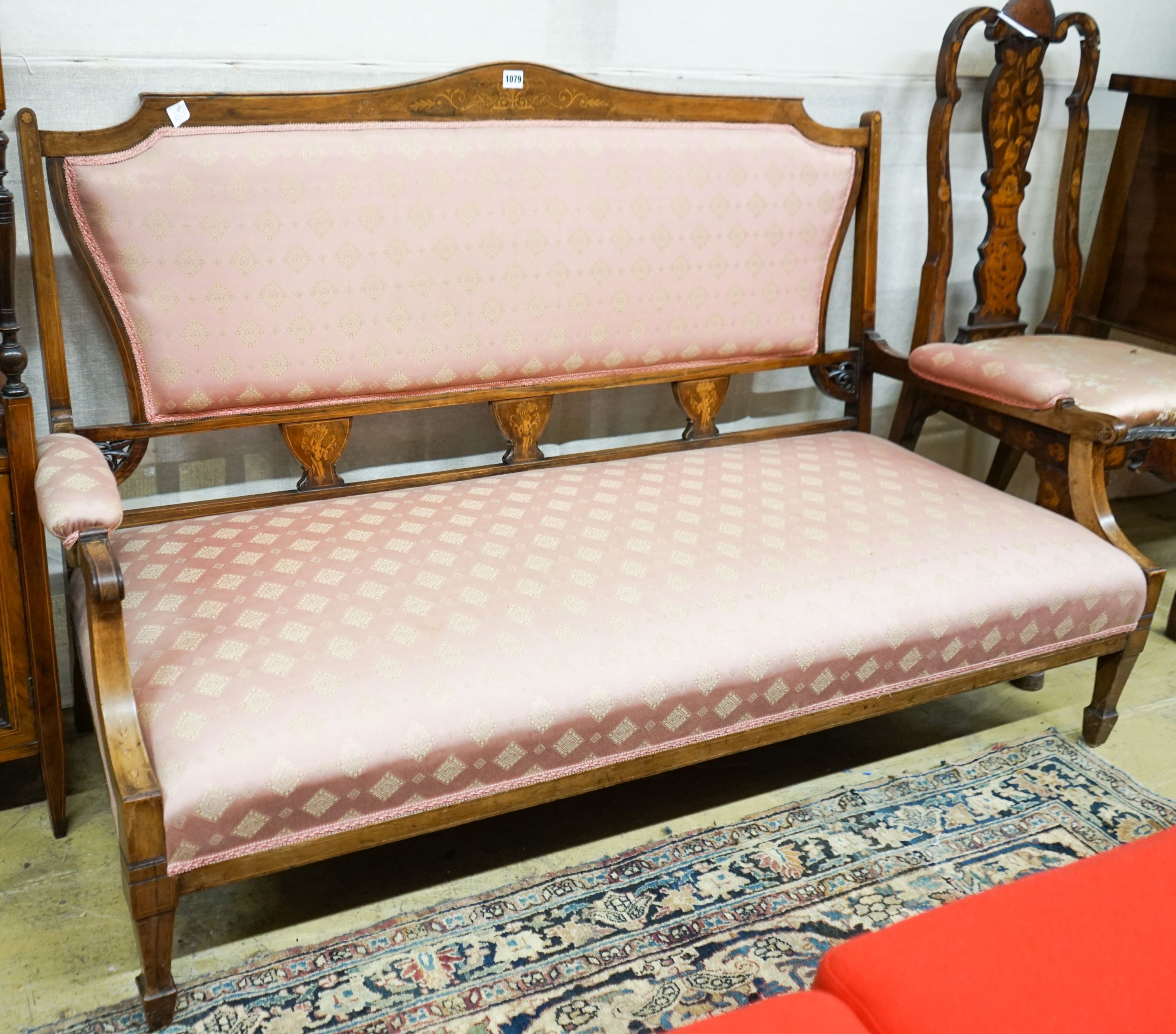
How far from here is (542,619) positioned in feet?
5.36

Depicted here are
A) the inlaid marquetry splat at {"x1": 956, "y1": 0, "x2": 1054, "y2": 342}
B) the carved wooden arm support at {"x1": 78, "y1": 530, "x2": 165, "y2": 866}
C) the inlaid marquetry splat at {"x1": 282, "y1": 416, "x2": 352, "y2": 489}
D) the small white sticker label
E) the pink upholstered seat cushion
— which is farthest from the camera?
the inlaid marquetry splat at {"x1": 956, "y1": 0, "x2": 1054, "y2": 342}

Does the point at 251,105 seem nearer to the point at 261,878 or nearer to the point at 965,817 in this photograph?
the point at 261,878

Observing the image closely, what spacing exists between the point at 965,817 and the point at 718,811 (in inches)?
17.2

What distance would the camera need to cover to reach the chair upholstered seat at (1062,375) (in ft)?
7.15

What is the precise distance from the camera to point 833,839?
188 centimetres

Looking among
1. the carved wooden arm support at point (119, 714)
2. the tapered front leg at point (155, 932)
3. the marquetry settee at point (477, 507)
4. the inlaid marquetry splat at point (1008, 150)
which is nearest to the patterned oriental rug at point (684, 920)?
the tapered front leg at point (155, 932)

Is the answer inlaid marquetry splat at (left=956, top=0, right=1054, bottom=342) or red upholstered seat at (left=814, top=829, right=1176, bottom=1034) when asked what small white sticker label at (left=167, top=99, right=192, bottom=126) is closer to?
red upholstered seat at (left=814, top=829, right=1176, bottom=1034)

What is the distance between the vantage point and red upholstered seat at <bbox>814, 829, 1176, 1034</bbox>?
3.31ft

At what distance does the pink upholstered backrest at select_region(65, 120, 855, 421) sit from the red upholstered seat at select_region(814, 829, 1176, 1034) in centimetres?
127

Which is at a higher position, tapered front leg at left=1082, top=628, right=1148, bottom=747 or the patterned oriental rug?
tapered front leg at left=1082, top=628, right=1148, bottom=747

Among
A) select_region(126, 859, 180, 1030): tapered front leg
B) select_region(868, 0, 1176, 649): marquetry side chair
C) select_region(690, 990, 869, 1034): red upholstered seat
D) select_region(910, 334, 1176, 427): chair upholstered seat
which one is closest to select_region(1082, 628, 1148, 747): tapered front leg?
select_region(868, 0, 1176, 649): marquetry side chair

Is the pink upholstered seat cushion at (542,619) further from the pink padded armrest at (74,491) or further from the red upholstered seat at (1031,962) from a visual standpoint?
the red upholstered seat at (1031,962)

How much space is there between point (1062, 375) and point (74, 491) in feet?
5.86

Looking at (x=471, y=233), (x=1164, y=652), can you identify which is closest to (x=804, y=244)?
(x=471, y=233)
